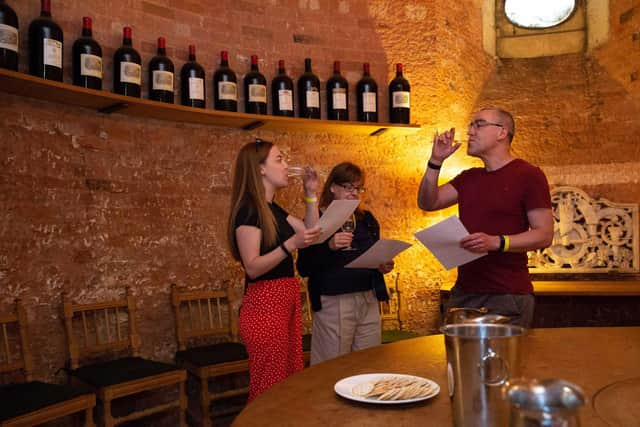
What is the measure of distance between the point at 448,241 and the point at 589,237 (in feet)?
8.45

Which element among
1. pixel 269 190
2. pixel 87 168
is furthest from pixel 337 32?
pixel 269 190

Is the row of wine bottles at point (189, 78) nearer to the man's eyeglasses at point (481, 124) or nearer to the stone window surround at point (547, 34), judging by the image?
the stone window surround at point (547, 34)

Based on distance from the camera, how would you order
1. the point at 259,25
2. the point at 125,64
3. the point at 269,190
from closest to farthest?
1. the point at 269,190
2. the point at 125,64
3. the point at 259,25

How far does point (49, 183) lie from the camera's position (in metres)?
3.10

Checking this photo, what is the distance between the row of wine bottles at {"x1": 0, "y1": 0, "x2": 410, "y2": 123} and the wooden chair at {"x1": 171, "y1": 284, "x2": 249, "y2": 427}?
118cm

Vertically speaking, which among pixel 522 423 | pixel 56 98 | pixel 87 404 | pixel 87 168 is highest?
pixel 56 98

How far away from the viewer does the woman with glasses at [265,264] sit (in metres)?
2.11

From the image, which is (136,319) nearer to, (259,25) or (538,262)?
(259,25)

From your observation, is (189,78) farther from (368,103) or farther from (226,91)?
(368,103)

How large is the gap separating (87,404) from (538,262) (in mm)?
3183

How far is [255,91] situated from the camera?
380 cm

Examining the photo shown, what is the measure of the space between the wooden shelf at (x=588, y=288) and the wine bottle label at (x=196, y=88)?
2106 millimetres

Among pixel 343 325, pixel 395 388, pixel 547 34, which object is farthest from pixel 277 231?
pixel 547 34

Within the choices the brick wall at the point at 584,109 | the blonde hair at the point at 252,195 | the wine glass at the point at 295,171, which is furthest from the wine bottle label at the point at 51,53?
the brick wall at the point at 584,109
